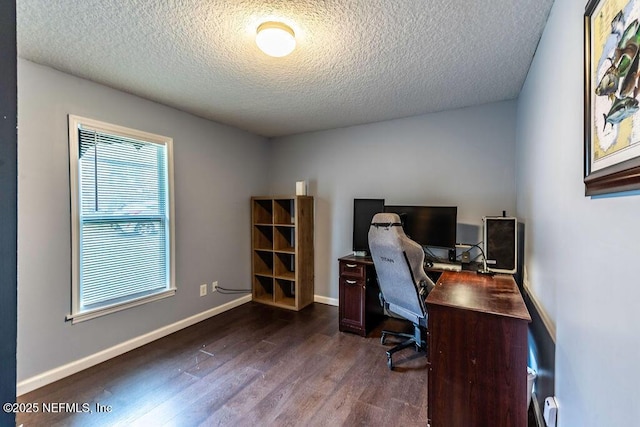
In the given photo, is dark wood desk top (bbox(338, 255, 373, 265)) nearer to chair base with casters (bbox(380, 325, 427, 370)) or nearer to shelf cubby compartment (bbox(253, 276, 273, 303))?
chair base with casters (bbox(380, 325, 427, 370))

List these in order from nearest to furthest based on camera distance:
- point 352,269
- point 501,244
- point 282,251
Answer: point 501,244 → point 352,269 → point 282,251

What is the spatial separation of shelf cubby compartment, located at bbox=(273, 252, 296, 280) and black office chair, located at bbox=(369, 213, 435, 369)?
1668 mm

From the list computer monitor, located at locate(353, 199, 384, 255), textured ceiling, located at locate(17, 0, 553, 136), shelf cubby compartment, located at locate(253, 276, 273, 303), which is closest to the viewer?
textured ceiling, located at locate(17, 0, 553, 136)

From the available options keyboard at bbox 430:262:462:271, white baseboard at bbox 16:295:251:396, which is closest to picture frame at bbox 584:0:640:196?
keyboard at bbox 430:262:462:271

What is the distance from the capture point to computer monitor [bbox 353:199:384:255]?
10.8ft

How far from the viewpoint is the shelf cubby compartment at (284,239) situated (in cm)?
384

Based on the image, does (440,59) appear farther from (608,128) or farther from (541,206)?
(608,128)

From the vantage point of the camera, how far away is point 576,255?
1.11 meters

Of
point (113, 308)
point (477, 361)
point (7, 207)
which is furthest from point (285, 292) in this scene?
point (7, 207)

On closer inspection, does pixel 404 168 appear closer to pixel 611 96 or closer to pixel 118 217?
pixel 611 96

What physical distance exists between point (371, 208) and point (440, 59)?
5.55 feet

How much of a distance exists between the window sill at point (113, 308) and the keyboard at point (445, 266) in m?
2.66

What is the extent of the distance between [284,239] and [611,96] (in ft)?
11.7

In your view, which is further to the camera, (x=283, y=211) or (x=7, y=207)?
(x=283, y=211)
